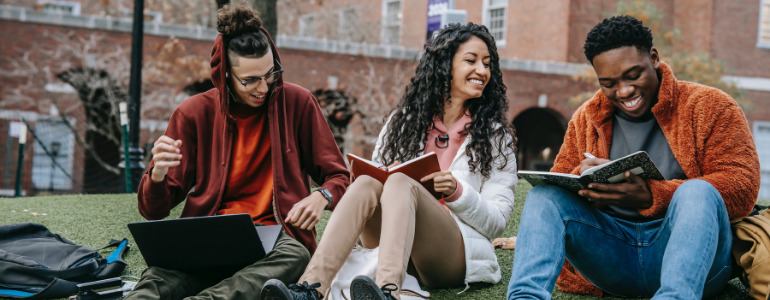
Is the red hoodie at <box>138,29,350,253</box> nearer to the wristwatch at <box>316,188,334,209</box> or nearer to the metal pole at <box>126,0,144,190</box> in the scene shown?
the wristwatch at <box>316,188,334,209</box>

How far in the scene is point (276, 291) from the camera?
2486 mm

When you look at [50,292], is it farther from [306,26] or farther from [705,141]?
[306,26]

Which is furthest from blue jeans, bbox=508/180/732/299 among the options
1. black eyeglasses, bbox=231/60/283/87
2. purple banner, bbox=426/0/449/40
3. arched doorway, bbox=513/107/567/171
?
arched doorway, bbox=513/107/567/171

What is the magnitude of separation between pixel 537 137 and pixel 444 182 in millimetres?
17729

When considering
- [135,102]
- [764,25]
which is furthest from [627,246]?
[764,25]

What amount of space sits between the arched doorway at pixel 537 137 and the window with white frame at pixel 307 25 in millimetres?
7030

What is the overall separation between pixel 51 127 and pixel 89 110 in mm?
885

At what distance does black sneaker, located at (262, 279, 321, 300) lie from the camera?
248cm

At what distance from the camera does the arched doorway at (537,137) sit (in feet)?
65.6

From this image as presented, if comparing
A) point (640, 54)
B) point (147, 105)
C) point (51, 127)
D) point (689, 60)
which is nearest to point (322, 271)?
point (640, 54)

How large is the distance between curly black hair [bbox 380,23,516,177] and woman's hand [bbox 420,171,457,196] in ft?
1.45

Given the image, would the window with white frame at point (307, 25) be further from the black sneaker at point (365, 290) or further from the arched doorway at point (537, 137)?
the black sneaker at point (365, 290)

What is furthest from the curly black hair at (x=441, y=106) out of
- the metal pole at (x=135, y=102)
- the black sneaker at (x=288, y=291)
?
the metal pole at (x=135, y=102)

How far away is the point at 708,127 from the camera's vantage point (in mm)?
2781
